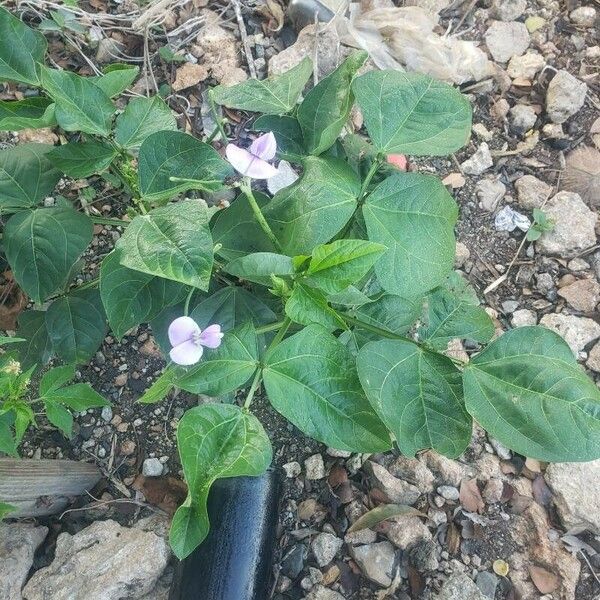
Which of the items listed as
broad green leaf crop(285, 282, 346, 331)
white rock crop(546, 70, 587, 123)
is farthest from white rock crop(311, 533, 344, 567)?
white rock crop(546, 70, 587, 123)

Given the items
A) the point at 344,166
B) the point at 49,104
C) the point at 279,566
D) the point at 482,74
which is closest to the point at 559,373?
the point at 344,166

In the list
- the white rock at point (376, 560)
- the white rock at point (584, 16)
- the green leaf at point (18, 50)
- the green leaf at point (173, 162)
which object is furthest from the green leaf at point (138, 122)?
the white rock at point (584, 16)

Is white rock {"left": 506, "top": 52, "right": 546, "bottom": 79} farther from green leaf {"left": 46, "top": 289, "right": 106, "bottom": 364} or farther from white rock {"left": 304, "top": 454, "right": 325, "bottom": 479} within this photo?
green leaf {"left": 46, "top": 289, "right": 106, "bottom": 364}

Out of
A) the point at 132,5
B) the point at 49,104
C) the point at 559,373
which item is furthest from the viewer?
the point at 132,5

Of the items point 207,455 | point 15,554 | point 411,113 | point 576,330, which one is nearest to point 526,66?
point 576,330

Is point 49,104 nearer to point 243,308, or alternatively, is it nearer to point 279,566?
point 243,308
